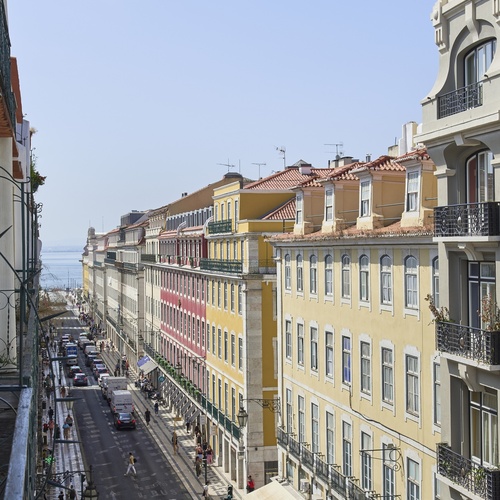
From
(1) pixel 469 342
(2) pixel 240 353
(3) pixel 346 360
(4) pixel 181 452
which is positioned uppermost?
(1) pixel 469 342

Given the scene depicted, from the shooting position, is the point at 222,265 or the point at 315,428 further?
the point at 222,265

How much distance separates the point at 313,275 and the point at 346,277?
3549 millimetres

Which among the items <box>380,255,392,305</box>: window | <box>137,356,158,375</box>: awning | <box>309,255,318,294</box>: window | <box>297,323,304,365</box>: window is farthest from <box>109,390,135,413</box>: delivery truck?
<box>380,255,392,305</box>: window

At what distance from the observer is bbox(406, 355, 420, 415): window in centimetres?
2244

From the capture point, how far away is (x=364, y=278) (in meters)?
26.0

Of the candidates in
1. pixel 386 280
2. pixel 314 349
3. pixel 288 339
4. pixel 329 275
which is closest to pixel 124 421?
pixel 288 339

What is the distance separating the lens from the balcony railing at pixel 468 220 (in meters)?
16.3

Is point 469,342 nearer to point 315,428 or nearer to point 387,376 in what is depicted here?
point 387,376

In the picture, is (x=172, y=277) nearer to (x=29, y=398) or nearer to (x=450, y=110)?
(x=450, y=110)

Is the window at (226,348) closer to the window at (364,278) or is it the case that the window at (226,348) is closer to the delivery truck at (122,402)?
the delivery truck at (122,402)

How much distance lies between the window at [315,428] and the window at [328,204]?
6913 millimetres

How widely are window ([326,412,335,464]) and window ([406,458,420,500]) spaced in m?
6.01

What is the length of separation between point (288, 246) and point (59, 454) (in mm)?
25527

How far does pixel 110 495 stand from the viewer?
1612 inches
